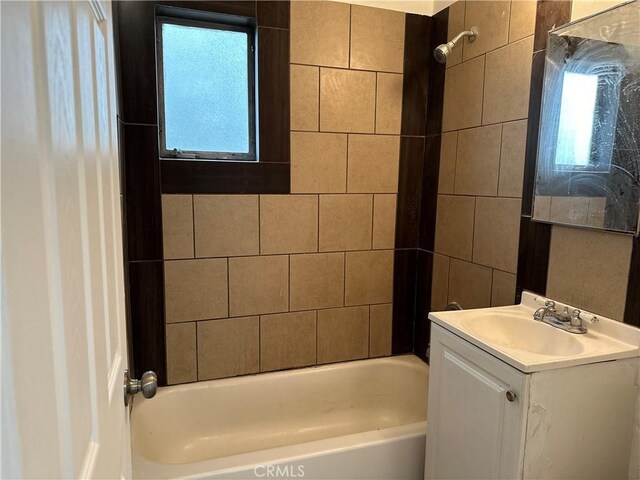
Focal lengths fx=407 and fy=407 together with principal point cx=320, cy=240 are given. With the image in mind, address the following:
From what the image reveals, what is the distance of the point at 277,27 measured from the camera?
2066 mm

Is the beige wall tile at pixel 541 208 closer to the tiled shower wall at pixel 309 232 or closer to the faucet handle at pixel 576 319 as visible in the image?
the faucet handle at pixel 576 319

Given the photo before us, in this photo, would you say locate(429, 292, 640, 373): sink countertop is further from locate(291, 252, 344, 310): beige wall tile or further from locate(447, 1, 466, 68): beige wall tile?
locate(447, 1, 466, 68): beige wall tile

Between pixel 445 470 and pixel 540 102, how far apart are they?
1486 mm

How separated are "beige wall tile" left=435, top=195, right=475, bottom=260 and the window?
109 centimetres

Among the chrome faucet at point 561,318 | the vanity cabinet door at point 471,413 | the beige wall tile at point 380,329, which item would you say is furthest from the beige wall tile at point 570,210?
the beige wall tile at point 380,329

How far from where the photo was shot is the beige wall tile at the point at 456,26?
6.94 ft

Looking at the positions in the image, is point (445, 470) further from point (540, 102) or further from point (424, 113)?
point (424, 113)

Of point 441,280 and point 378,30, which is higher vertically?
point 378,30

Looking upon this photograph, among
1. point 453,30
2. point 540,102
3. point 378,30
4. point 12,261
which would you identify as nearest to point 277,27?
point 378,30

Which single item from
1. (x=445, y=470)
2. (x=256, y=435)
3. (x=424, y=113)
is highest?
(x=424, y=113)

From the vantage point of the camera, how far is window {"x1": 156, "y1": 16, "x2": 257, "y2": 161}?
201 centimetres

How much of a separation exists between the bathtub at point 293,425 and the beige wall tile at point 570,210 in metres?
1.07

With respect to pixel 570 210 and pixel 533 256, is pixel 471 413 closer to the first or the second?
pixel 533 256

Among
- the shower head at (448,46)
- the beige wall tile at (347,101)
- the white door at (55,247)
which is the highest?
the shower head at (448,46)
